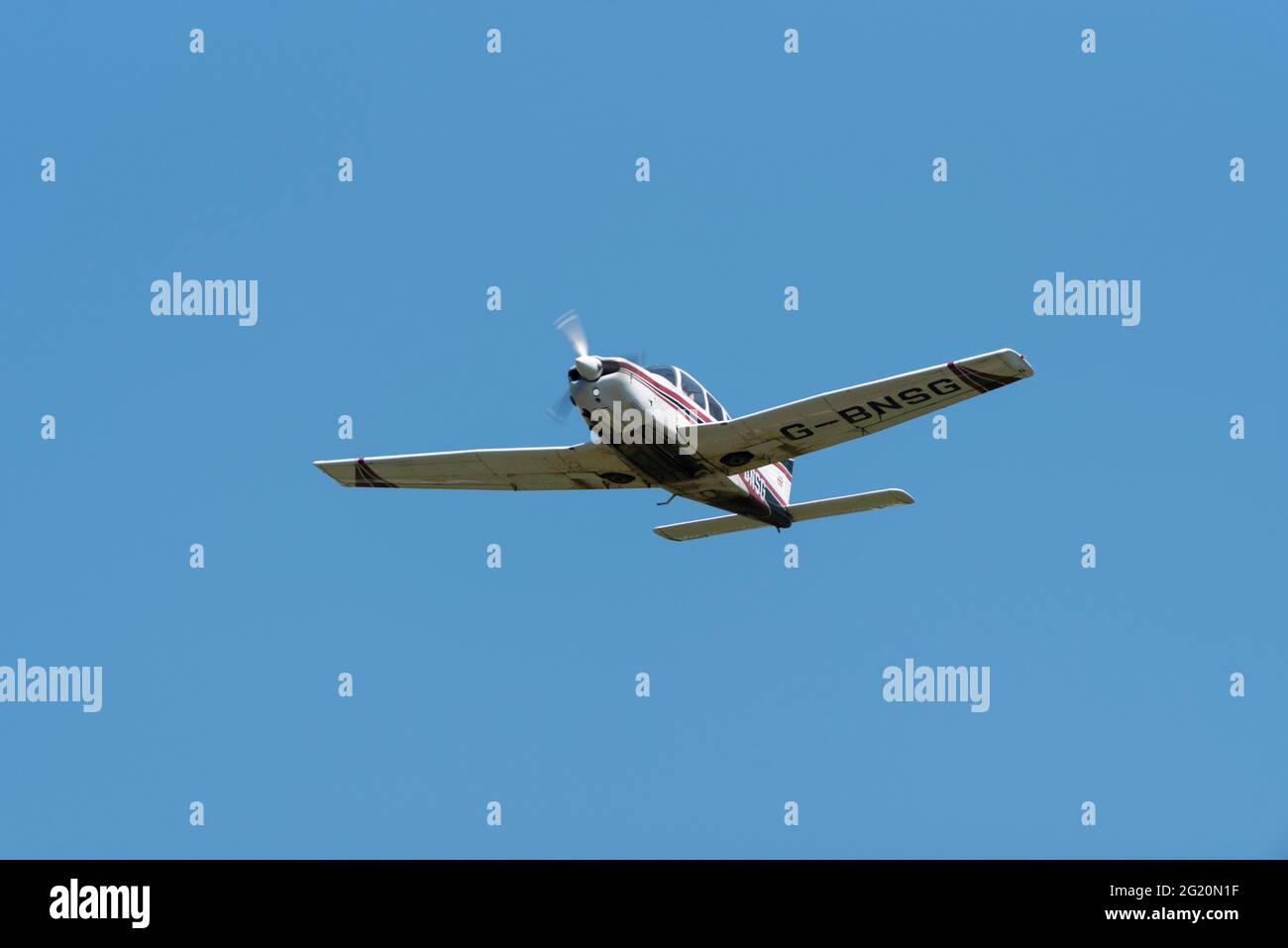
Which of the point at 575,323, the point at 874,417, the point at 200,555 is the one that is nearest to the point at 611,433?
the point at 575,323

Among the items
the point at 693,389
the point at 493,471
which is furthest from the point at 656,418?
the point at 493,471

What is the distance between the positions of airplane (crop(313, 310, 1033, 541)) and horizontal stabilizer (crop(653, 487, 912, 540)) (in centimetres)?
4

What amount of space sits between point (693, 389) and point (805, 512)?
14.9 feet

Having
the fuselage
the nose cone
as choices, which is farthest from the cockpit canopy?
the nose cone

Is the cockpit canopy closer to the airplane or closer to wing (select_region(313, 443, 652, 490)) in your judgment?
the airplane

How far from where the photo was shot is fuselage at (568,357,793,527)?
2462 centimetres

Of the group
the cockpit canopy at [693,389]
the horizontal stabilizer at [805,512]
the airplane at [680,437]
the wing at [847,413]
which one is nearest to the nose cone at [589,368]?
the airplane at [680,437]

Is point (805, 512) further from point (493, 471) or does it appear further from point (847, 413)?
point (493, 471)

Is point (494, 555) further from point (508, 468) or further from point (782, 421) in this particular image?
point (782, 421)

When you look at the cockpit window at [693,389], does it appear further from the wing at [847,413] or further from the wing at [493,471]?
the wing at [493,471]

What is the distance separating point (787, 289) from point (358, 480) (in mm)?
7768

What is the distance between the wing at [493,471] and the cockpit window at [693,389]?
1.55 meters

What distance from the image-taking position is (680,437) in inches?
993
